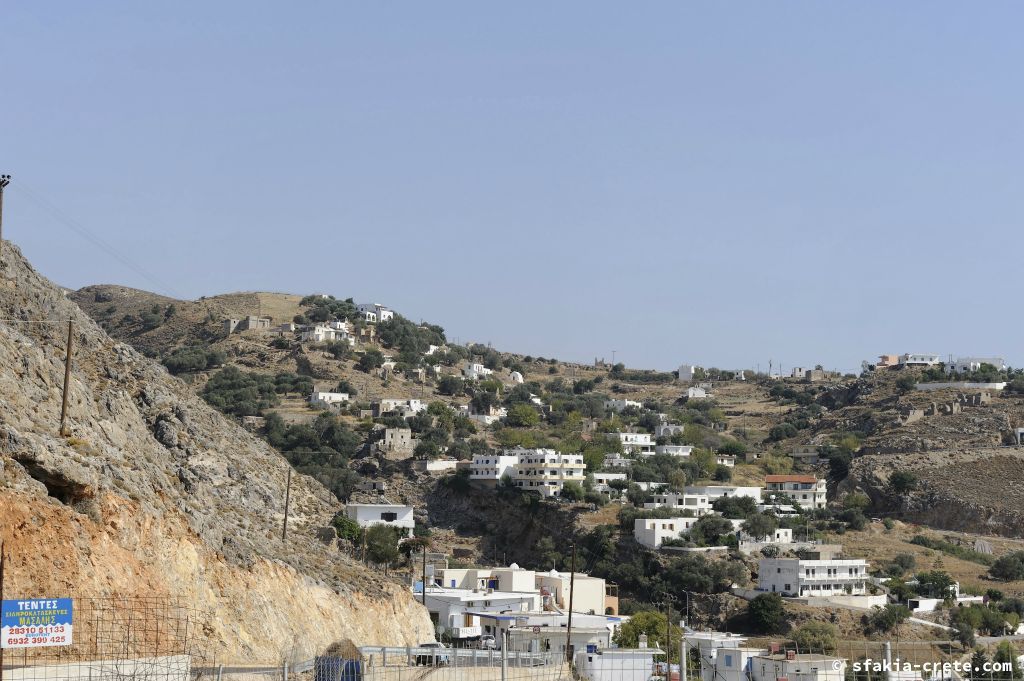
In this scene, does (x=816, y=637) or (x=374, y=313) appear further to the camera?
(x=374, y=313)

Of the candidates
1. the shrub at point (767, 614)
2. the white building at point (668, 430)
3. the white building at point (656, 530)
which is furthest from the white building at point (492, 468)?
the white building at point (668, 430)

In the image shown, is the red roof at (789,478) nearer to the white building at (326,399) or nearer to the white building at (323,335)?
the white building at (326,399)

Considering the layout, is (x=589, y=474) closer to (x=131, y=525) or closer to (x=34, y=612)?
(x=131, y=525)

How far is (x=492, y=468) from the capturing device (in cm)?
9412

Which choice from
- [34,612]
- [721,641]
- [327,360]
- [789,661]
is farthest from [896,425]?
[34,612]

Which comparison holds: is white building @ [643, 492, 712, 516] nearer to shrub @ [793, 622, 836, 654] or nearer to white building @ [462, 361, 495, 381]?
shrub @ [793, 622, 836, 654]

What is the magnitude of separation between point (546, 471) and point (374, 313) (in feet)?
187

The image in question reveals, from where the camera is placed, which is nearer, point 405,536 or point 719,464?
point 405,536

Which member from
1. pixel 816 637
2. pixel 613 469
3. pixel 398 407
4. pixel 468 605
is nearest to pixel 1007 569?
pixel 816 637

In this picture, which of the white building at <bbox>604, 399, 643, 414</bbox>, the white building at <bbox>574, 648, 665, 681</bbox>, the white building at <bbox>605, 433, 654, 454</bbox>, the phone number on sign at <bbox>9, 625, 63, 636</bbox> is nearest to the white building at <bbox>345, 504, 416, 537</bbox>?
the white building at <bbox>605, 433, 654, 454</bbox>

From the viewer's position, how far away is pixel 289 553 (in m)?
40.4

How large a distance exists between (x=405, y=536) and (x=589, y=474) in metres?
20.1

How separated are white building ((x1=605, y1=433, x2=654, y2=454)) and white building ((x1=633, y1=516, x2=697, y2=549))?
22715 millimetres

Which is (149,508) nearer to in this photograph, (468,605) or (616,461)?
(468,605)
